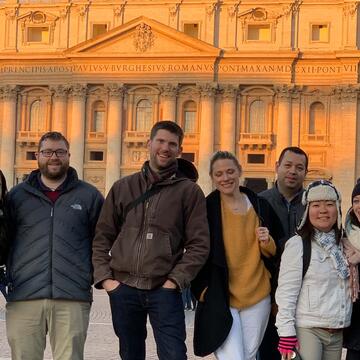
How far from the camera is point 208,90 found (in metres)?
43.8

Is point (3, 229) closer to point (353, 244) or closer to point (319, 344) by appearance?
point (319, 344)

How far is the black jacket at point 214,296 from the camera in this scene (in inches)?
243

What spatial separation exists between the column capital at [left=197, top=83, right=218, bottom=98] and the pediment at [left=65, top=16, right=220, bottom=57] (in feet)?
5.64

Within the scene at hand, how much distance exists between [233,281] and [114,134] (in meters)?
38.5

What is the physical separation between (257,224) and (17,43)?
42.8 meters

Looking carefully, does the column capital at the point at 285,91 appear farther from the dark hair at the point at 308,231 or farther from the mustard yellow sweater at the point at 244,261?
the dark hair at the point at 308,231

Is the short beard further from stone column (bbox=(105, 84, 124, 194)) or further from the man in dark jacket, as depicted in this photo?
stone column (bbox=(105, 84, 124, 194))

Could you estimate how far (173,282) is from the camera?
6207mm

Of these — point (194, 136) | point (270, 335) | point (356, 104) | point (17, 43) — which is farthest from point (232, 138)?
point (270, 335)

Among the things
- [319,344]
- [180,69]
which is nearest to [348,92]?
[180,69]

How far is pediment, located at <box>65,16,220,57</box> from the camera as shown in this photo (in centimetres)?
4366

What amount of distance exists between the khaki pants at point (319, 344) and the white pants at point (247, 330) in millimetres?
561

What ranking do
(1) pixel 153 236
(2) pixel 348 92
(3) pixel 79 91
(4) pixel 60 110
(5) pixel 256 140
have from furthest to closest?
(4) pixel 60 110, (3) pixel 79 91, (5) pixel 256 140, (2) pixel 348 92, (1) pixel 153 236

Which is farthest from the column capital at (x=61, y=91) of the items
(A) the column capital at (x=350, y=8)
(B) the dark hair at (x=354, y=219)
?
(B) the dark hair at (x=354, y=219)
